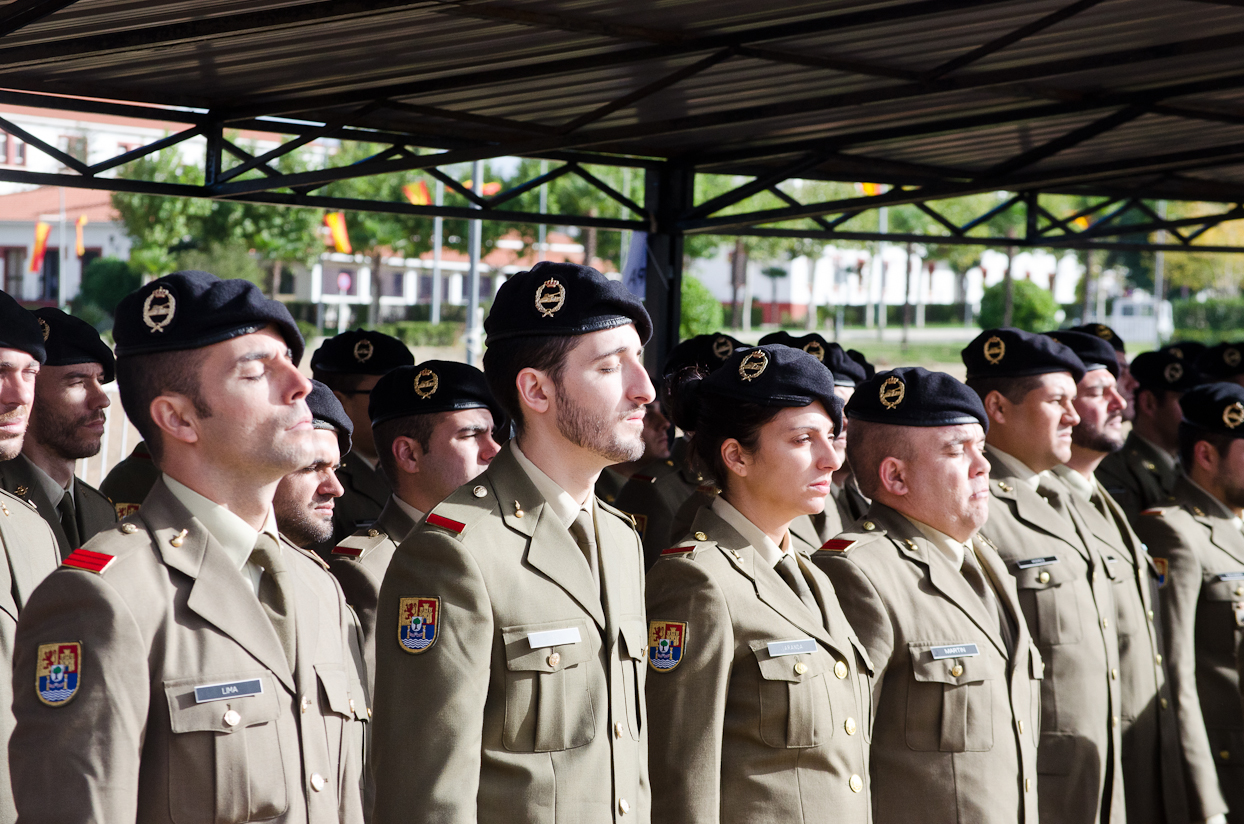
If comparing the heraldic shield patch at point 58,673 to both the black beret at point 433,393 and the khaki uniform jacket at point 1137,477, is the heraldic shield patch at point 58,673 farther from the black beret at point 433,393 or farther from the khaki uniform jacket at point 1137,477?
the khaki uniform jacket at point 1137,477

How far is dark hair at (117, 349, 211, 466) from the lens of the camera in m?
2.10

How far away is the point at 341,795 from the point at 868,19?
4.53m

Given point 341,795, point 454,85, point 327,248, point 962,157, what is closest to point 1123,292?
point 327,248

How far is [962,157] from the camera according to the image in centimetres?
987

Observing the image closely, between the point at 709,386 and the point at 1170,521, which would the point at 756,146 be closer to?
the point at 1170,521

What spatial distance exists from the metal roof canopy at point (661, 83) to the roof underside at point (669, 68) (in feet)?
0.06

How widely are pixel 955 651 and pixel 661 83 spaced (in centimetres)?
411

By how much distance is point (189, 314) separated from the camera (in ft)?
6.93

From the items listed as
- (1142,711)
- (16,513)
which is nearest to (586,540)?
(16,513)

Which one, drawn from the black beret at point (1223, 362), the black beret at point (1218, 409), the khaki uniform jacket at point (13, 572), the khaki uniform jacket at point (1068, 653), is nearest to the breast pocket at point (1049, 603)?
the khaki uniform jacket at point (1068, 653)

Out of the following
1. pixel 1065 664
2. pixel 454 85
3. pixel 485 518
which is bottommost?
pixel 1065 664

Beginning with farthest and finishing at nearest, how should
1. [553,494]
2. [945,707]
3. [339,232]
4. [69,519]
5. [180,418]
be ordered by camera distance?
[339,232] → [69,519] → [945,707] → [553,494] → [180,418]

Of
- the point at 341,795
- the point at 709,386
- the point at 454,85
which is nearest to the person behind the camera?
the point at 341,795

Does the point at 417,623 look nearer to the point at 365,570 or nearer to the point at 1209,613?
the point at 365,570
